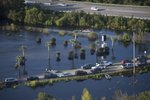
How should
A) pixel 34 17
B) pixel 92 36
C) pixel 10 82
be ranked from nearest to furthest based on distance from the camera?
pixel 10 82, pixel 92 36, pixel 34 17

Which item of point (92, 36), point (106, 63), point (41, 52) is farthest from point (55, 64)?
point (92, 36)

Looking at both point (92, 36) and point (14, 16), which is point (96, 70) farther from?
point (14, 16)

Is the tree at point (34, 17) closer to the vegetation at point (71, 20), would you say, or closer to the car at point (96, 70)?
the vegetation at point (71, 20)

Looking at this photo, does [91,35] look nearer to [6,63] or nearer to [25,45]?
[25,45]

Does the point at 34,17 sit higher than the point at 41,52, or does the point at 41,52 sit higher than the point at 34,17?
the point at 34,17

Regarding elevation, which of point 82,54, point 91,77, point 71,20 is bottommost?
point 91,77

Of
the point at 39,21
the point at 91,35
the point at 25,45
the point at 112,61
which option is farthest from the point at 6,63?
the point at 39,21

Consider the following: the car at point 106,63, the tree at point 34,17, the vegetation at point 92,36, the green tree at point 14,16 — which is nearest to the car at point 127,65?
the car at point 106,63
